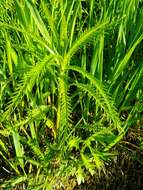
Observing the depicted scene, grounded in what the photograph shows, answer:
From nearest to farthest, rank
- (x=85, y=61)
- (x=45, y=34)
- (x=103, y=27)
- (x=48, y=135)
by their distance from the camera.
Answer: (x=103, y=27), (x=45, y=34), (x=85, y=61), (x=48, y=135)

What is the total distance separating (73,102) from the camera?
120 cm

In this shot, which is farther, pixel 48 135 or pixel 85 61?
pixel 48 135

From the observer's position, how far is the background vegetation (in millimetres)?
1048

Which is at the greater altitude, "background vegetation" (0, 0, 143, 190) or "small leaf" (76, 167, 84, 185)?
"background vegetation" (0, 0, 143, 190)

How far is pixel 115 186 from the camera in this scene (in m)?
1.26

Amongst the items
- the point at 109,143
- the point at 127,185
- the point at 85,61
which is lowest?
the point at 127,185

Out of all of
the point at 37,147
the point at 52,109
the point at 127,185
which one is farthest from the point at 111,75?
the point at 127,185

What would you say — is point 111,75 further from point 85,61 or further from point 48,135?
point 48,135

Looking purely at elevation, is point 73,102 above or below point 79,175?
above

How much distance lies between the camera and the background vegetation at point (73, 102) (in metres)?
1.05

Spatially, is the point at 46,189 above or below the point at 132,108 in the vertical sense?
below

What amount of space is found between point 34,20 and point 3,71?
8.0 inches

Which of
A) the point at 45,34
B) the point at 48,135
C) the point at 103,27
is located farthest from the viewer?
the point at 48,135

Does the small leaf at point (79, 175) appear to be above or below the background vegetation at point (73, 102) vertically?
below
